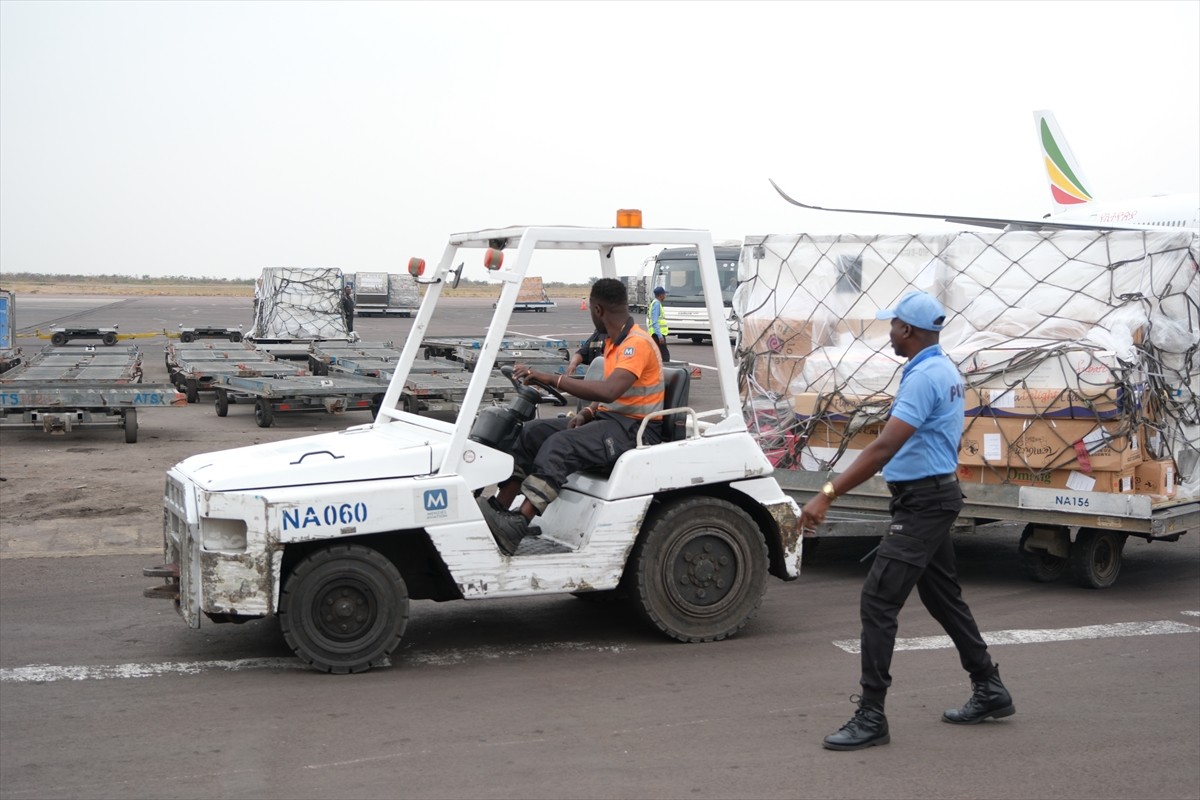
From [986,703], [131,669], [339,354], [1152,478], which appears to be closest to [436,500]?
[131,669]

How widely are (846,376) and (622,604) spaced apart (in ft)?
8.68

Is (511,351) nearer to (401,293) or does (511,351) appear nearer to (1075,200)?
(1075,200)

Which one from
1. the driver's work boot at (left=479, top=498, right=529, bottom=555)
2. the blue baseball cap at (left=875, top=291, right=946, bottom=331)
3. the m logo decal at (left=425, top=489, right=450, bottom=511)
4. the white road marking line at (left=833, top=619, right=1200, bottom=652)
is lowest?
the white road marking line at (left=833, top=619, right=1200, bottom=652)

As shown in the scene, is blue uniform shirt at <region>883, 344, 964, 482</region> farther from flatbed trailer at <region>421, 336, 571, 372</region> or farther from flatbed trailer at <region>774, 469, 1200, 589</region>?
flatbed trailer at <region>421, 336, 571, 372</region>

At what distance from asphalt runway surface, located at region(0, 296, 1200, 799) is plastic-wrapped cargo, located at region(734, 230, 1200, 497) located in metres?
0.92

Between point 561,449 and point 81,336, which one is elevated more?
point 81,336

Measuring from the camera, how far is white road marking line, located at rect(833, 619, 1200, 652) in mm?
7086

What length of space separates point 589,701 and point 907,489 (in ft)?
5.83

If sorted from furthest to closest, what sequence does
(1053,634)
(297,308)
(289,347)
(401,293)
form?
(401,293) < (297,308) < (289,347) < (1053,634)

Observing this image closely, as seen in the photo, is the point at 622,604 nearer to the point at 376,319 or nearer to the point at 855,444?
the point at 855,444

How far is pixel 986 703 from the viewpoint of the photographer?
5.64 m

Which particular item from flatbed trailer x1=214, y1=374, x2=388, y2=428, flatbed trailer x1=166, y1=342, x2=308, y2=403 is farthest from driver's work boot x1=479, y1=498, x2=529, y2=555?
flatbed trailer x1=166, y1=342, x2=308, y2=403

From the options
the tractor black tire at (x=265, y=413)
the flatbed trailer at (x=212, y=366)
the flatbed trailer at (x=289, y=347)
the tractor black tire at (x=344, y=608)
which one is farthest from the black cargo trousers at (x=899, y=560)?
the flatbed trailer at (x=289, y=347)

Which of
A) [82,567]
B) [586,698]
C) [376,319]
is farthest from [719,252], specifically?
[586,698]
